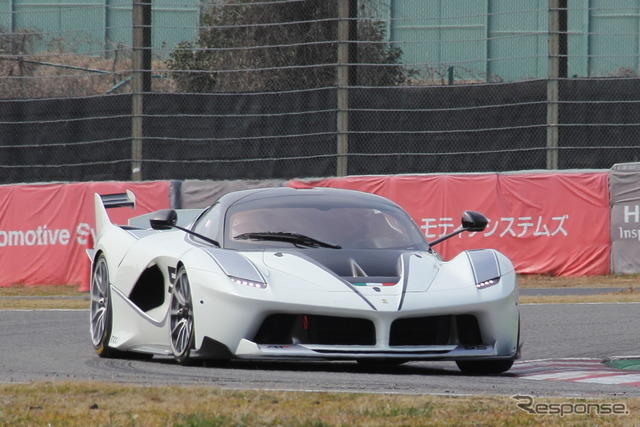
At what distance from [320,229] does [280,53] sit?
42.0 feet

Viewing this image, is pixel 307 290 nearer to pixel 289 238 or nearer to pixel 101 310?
pixel 289 238

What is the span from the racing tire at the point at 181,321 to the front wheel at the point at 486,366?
5.40 ft

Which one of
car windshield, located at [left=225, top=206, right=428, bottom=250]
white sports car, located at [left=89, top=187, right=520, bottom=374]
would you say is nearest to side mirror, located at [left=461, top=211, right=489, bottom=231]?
white sports car, located at [left=89, top=187, right=520, bottom=374]

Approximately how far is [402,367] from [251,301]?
144 centimetres

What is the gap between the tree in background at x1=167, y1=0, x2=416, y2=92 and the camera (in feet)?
68.7

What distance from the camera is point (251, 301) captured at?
7.80 m

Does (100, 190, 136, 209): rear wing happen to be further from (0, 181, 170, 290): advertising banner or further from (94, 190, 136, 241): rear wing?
(0, 181, 170, 290): advertising banner

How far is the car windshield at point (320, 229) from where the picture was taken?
8.84m

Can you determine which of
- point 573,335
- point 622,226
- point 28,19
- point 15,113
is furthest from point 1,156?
point 573,335

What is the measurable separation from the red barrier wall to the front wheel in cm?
1099

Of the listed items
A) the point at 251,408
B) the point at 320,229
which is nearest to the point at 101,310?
the point at 320,229

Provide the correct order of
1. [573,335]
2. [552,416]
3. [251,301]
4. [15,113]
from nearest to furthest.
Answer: [552,416] → [251,301] → [573,335] → [15,113]

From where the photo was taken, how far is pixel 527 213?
768 inches

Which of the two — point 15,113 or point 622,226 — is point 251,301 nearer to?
point 622,226
